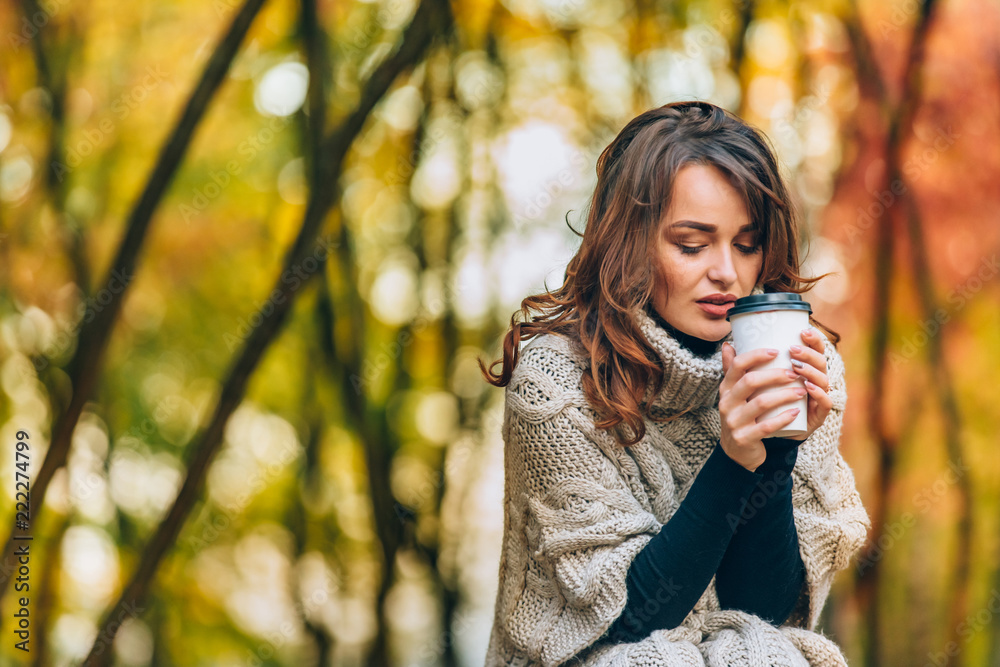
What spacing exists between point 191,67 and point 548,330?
3252 millimetres

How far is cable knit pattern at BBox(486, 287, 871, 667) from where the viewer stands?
139cm

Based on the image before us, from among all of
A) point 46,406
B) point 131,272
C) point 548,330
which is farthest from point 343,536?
point 548,330

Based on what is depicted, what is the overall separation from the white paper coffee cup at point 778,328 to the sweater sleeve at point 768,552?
0.48 ft

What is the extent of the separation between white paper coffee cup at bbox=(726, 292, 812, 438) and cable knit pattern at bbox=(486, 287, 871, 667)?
0.97 feet

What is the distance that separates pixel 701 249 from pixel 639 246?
12cm

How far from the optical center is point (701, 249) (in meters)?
1.55

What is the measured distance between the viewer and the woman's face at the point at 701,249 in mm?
1533

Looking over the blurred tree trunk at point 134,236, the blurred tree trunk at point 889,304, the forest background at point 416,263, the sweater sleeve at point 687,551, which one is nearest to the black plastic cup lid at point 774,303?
the sweater sleeve at point 687,551

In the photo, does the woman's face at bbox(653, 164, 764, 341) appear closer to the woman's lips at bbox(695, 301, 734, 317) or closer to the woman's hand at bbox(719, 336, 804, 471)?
the woman's lips at bbox(695, 301, 734, 317)

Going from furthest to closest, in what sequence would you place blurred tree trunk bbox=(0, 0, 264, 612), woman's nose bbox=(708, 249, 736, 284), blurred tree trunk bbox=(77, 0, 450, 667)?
blurred tree trunk bbox=(77, 0, 450, 667) < blurred tree trunk bbox=(0, 0, 264, 612) < woman's nose bbox=(708, 249, 736, 284)

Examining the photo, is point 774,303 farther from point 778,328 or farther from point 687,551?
point 687,551

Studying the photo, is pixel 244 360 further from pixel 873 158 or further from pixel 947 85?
pixel 947 85

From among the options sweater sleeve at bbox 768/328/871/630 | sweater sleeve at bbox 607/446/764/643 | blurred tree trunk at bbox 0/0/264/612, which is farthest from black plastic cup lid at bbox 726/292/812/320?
blurred tree trunk at bbox 0/0/264/612

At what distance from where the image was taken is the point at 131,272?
3299mm
